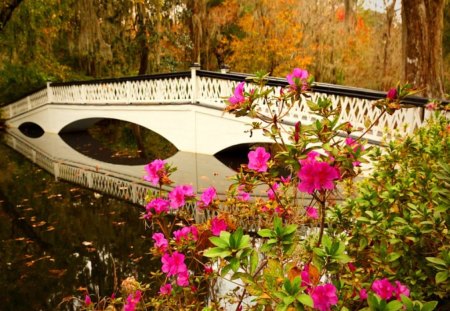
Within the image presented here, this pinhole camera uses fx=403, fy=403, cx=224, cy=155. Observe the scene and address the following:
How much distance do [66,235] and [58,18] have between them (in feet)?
35.5

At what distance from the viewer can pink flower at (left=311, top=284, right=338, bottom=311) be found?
1.42 meters

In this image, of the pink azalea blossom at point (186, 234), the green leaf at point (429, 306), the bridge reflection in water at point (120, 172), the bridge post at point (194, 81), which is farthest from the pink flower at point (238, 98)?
the bridge post at point (194, 81)

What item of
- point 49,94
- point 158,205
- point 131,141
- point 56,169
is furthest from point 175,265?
point 49,94

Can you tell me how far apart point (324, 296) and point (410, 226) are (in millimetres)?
670

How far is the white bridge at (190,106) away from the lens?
789 cm

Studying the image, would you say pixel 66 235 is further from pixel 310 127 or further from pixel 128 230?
pixel 310 127

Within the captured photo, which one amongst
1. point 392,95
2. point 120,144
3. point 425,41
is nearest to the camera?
point 392,95

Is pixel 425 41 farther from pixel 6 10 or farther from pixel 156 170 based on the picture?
pixel 6 10

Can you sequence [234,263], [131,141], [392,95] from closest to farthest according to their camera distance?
[234,263] < [392,95] < [131,141]

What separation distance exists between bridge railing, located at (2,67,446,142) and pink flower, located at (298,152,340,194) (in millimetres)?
3896

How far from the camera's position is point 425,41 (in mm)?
7371

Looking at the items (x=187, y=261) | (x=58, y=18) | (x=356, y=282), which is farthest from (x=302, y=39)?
(x=356, y=282)

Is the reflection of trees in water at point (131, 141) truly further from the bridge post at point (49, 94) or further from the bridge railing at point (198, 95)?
the bridge post at point (49, 94)

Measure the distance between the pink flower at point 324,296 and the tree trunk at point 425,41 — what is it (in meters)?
6.96
